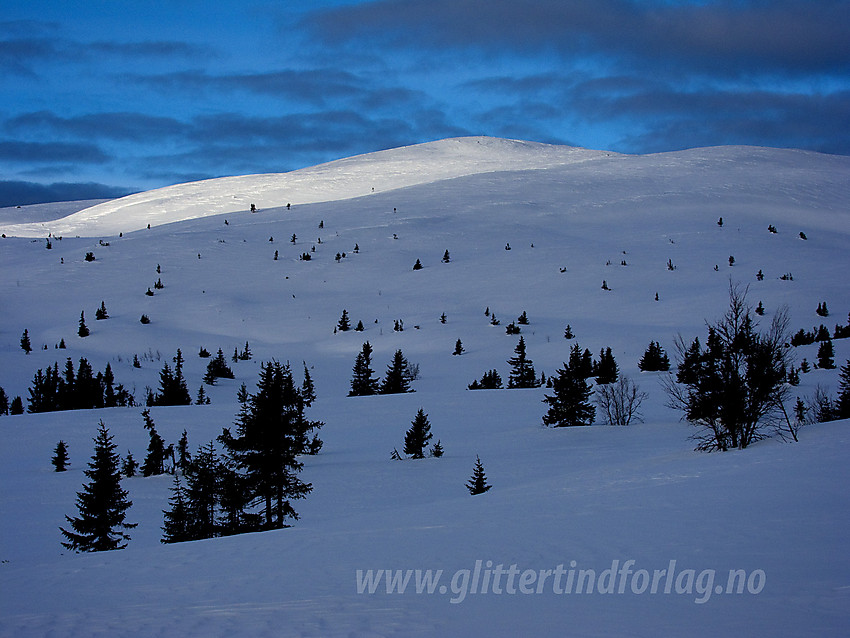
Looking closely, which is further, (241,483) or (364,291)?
(364,291)

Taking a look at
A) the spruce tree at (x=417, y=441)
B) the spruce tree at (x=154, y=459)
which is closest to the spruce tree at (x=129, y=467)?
the spruce tree at (x=154, y=459)

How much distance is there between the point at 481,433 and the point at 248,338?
29.0 meters

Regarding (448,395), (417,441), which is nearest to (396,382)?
(448,395)

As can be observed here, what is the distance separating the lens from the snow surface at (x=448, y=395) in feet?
22.9

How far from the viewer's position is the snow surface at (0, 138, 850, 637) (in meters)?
6.99

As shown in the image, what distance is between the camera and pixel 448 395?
110ft

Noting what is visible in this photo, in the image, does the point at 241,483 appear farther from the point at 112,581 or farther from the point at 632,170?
the point at 632,170

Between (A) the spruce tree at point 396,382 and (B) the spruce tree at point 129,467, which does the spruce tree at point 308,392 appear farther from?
(B) the spruce tree at point 129,467

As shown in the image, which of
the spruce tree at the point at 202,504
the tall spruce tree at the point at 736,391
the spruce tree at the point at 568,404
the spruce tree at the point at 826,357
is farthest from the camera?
the spruce tree at the point at 826,357

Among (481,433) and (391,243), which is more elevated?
(391,243)

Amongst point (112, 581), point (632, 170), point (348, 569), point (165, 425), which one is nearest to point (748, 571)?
point (348, 569)

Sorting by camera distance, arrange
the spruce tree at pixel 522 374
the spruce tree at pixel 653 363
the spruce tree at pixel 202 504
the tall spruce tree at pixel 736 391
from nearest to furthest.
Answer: the spruce tree at pixel 202 504 < the tall spruce tree at pixel 736 391 < the spruce tree at pixel 653 363 < the spruce tree at pixel 522 374

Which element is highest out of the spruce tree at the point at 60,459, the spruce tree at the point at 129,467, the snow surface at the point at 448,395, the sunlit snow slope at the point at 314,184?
the sunlit snow slope at the point at 314,184

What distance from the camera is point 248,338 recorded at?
50594mm
